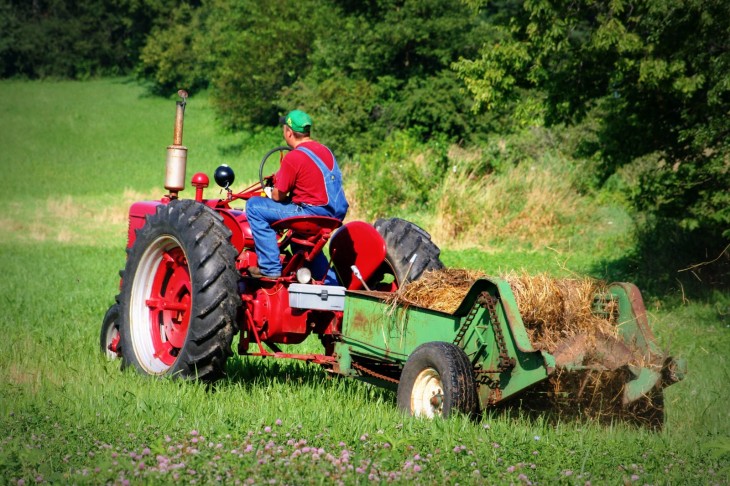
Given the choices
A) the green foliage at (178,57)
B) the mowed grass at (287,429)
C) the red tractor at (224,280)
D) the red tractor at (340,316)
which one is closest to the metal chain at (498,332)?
the red tractor at (340,316)

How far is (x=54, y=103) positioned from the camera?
59500 mm

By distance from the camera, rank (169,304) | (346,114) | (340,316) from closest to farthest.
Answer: (340,316), (169,304), (346,114)

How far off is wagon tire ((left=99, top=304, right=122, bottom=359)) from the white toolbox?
227 cm

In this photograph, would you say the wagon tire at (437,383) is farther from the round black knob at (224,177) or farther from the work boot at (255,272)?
Answer: the round black knob at (224,177)

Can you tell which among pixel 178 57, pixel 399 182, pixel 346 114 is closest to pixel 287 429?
pixel 399 182

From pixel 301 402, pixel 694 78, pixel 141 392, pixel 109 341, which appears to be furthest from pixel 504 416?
pixel 694 78

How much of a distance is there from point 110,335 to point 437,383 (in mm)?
3707

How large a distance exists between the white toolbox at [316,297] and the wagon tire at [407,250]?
768 millimetres

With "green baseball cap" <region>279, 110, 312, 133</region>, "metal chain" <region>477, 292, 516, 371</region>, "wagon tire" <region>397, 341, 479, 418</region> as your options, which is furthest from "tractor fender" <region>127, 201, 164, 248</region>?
"metal chain" <region>477, 292, 516, 371</region>

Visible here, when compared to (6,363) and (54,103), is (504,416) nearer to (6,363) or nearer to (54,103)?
(6,363)

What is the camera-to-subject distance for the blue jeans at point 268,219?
22.5ft

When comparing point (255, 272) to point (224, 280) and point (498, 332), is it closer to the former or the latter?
point (224, 280)

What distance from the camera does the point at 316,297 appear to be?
6684mm

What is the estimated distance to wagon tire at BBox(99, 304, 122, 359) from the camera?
8195 millimetres
